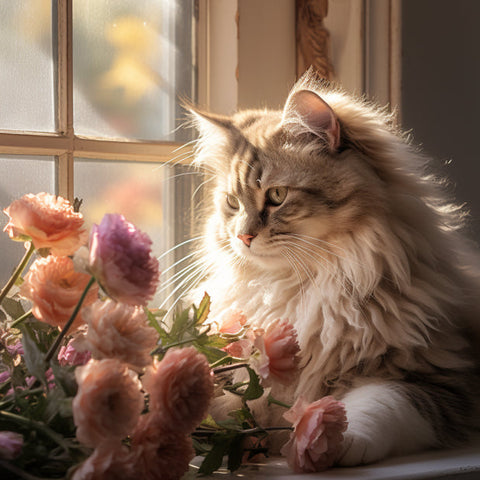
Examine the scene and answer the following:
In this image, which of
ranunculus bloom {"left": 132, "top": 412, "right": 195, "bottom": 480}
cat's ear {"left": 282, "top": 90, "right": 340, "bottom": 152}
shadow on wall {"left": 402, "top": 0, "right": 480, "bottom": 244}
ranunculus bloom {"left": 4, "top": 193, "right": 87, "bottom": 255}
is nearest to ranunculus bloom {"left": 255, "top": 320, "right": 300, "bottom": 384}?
ranunculus bloom {"left": 132, "top": 412, "right": 195, "bottom": 480}

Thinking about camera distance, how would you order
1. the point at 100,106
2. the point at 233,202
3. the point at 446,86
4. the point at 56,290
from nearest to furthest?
1. the point at 56,290
2. the point at 233,202
3. the point at 100,106
4. the point at 446,86

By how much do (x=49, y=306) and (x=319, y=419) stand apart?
395mm

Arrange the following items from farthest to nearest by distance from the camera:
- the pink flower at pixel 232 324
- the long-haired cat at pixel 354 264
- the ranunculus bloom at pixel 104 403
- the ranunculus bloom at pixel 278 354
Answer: the long-haired cat at pixel 354 264, the pink flower at pixel 232 324, the ranunculus bloom at pixel 278 354, the ranunculus bloom at pixel 104 403

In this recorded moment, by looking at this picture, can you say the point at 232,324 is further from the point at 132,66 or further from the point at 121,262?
the point at 132,66

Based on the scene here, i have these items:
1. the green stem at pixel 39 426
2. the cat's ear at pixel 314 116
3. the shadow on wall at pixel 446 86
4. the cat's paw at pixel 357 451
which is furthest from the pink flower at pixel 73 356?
the shadow on wall at pixel 446 86

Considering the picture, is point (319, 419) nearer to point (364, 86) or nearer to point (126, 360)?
point (126, 360)

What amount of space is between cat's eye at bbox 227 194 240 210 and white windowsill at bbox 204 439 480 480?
584 millimetres

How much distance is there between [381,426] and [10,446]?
1.92 ft

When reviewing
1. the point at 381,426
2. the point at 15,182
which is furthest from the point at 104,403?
the point at 15,182

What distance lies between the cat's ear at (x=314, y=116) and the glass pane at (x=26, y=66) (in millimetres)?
615

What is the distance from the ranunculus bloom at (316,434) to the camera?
0.89m

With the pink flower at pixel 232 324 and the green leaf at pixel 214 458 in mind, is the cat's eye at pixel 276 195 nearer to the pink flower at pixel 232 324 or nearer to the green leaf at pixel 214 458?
the pink flower at pixel 232 324

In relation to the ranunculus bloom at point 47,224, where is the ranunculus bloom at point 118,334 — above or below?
A: below

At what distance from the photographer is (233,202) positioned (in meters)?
1.44
